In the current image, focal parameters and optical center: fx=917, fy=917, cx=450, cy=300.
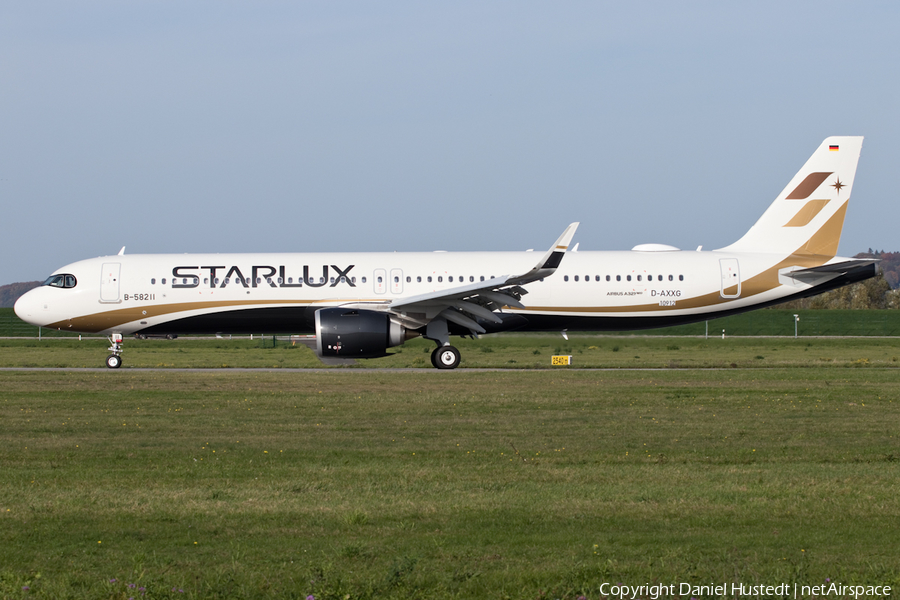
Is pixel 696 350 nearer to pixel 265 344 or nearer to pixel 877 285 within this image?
pixel 265 344

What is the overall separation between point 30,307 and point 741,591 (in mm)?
25231

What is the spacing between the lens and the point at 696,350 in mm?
35031

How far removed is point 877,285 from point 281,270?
283 feet

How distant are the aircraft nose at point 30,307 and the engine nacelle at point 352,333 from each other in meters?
9.07

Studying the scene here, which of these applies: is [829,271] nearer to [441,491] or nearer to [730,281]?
[730,281]

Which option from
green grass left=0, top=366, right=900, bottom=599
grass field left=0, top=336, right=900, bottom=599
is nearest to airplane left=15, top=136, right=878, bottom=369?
grass field left=0, top=336, right=900, bottom=599

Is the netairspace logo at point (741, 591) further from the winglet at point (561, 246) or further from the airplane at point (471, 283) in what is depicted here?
the airplane at point (471, 283)

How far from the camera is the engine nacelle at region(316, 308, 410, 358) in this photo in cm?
2283

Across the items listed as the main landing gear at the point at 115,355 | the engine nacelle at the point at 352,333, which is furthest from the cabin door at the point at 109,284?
the engine nacelle at the point at 352,333

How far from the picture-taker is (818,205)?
26375mm

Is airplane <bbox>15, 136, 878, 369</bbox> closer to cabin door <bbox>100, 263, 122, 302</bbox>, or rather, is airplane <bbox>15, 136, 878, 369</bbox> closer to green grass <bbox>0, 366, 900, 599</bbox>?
cabin door <bbox>100, 263, 122, 302</bbox>

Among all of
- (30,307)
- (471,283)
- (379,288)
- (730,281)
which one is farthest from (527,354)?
(30,307)

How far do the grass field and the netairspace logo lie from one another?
0.13 m

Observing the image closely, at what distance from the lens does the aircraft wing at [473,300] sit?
22.9 m
